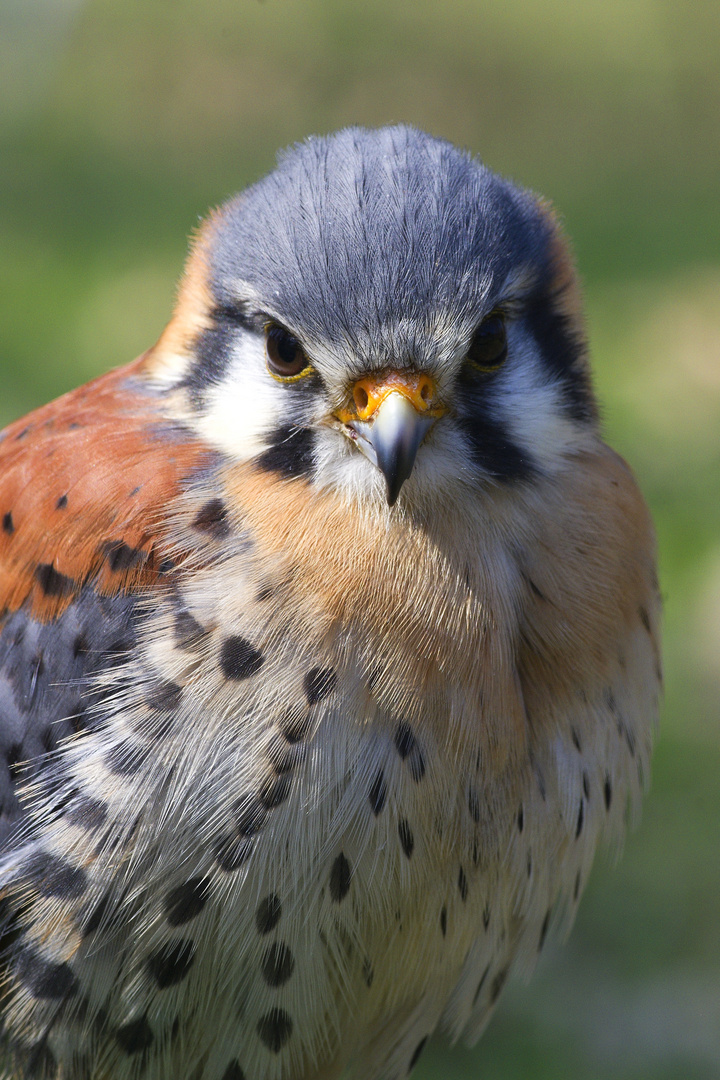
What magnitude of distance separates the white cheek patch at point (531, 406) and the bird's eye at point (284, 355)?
40 cm

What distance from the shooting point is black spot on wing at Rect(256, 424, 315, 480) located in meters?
2.67

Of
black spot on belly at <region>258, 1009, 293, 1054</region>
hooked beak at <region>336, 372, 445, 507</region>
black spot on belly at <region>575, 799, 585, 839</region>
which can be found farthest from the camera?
black spot on belly at <region>575, 799, 585, 839</region>

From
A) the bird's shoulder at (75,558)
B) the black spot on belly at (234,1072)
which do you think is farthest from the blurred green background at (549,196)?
the bird's shoulder at (75,558)

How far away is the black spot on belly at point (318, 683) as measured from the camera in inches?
102

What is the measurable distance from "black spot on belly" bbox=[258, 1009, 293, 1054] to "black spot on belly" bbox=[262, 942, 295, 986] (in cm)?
10

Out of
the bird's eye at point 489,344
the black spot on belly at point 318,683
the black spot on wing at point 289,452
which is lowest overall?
the black spot on belly at point 318,683

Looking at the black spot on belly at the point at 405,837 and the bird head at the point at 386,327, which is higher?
the bird head at the point at 386,327

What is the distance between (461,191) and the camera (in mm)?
2676

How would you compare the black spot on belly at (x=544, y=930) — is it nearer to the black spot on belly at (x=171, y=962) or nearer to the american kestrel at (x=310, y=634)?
the american kestrel at (x=310, y=634)

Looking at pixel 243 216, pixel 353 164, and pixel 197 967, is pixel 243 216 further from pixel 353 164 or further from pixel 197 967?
pixel 197 967

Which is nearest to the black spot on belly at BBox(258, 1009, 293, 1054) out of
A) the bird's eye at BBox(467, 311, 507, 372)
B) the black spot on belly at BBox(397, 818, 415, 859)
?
the black spot on belly at BBox(397, 818, 415, 859)

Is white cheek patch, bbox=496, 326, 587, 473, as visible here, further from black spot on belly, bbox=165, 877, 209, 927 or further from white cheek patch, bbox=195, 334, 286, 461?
black spot on belly, bbox=165, 877, 209, 927

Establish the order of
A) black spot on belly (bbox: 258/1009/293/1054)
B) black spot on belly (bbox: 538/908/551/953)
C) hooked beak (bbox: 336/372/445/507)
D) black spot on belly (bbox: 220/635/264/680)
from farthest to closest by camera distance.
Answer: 1. black spot on belly (bbox: 538/908/551/953)
2. black spot on belly (bbox: 258/1009/293/1054)
3. black spot on belly (bbox: 220/635/264/680)
4. hooked beak (bbox: 336/372/445/507)

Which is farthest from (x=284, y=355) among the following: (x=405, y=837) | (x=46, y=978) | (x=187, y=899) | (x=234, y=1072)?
(x=234, y=1072)
